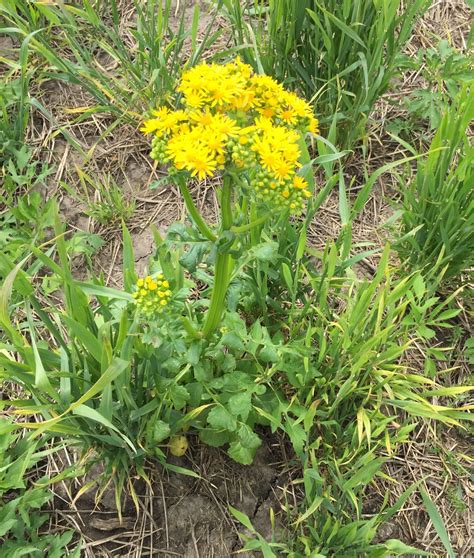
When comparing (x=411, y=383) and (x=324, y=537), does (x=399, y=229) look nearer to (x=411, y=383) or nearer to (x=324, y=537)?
(x=411, y=383)

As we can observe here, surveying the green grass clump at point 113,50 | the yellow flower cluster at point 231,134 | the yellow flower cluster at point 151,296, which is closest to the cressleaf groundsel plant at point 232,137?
the yellow flower cluster at point 231,134

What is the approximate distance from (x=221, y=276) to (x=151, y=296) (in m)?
0.16

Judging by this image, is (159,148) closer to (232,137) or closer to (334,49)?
(232,137)

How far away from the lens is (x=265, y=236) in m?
1.52

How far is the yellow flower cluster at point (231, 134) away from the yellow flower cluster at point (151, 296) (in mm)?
256

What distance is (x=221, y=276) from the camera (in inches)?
47.3

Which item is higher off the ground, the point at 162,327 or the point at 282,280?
the point at 162,327

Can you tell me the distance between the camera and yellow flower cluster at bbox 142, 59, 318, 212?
37.7 inches

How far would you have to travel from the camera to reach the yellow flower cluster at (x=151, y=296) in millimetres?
1131

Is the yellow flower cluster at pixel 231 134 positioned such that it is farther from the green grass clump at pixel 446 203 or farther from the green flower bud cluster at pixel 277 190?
the green grass clump at pixel 446 203

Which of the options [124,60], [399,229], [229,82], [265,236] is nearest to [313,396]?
[265,236]

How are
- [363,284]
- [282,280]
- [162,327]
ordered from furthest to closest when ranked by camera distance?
[282,280] < [363,284] < [162,327]

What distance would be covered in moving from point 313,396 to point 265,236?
0.46 meters

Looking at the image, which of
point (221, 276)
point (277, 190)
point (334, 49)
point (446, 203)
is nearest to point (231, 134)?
point (277, 190)
